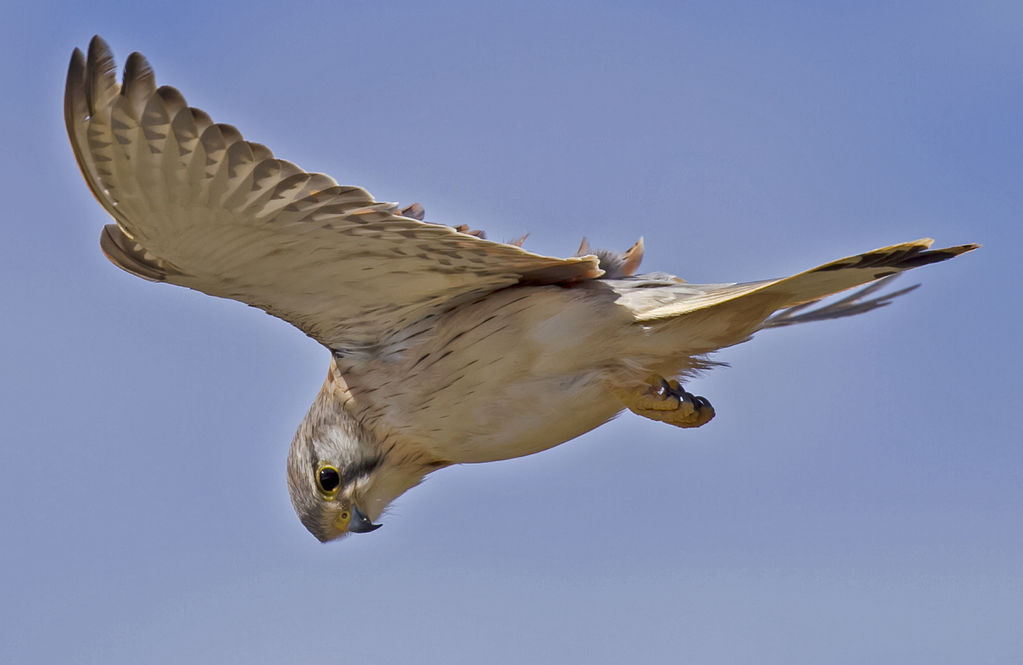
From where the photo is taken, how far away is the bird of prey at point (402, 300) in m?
3.56

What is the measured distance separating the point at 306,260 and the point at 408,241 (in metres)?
0.39

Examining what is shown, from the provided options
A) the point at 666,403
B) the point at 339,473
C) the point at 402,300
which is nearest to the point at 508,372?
the point at 402,300

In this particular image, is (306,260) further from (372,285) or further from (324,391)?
(324,391)

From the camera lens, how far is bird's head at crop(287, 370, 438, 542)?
4637 millimetres

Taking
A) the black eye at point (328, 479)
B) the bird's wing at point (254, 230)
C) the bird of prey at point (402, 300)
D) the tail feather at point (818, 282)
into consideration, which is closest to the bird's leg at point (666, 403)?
the bird of prey at point (402, 300)

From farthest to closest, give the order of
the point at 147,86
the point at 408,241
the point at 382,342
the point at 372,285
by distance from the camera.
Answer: the point at 382,342, the point at 372,285, the point at 408,241, the point at 147,86

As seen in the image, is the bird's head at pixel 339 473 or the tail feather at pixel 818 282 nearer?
the tail feather at pixel 818 282

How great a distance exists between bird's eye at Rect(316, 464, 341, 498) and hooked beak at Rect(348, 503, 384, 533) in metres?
0.12

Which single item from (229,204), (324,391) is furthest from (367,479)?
(229,204)

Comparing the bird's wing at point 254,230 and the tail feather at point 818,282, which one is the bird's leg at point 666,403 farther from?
the bird's wing at point 254,230

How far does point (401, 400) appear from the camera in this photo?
4418 millimetres

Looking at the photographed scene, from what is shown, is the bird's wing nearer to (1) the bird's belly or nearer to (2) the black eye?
(1) the bird's belly

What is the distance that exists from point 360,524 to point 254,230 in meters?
1.59

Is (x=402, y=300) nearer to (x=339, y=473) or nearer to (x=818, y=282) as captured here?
(x=339, y=473)
